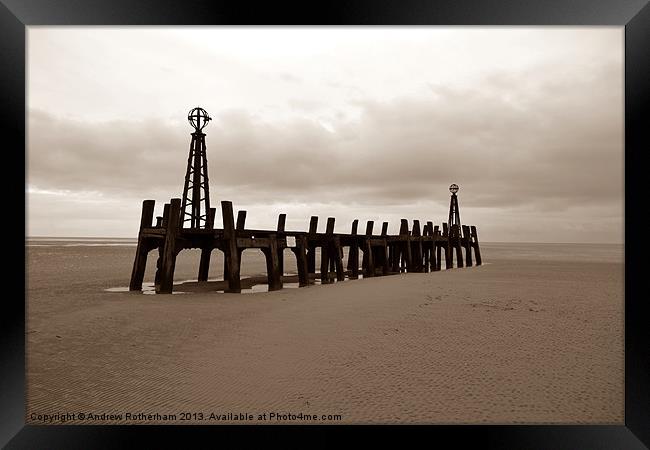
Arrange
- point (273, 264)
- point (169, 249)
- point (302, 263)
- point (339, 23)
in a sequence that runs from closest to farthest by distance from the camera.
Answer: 1. point (339, 23)
2. point (169, 249)
3. point (273, 264)
4. point (302, 263)

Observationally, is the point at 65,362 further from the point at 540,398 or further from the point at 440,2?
the point at 440,2

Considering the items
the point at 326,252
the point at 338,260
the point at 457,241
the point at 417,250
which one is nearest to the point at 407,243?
the point at 417,250

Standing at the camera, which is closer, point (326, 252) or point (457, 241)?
point (326, 252)

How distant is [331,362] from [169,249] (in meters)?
7.91

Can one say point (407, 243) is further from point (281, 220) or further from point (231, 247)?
point (231, 247)

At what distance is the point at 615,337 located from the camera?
7.15 metres

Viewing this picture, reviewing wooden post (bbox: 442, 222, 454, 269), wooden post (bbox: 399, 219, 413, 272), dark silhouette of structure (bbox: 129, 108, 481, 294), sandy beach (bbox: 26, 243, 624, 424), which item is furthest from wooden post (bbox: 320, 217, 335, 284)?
wooden post (bbox: 442, 222, 454, 269)

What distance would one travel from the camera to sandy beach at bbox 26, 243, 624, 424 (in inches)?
165

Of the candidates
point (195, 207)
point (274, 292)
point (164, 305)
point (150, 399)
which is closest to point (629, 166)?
point (150, 399)

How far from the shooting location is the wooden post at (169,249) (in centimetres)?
1213

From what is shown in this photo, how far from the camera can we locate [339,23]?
4.20 metres

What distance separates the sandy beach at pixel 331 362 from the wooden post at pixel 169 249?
1731 mm

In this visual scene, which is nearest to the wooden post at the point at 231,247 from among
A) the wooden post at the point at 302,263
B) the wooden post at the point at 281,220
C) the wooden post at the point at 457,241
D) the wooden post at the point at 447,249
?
the wooden post at the point at 302,263

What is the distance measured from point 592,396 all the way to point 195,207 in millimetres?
12221
